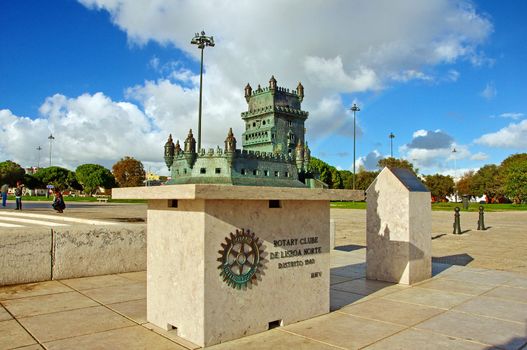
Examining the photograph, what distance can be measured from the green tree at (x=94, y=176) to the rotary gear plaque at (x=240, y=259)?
339 feet

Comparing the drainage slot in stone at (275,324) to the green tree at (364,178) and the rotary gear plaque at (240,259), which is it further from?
the green tree at (364,178)

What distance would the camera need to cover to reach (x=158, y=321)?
4852mm

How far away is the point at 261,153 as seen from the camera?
5180 millimetres

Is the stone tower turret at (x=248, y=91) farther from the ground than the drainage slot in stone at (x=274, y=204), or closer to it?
farther from the ground

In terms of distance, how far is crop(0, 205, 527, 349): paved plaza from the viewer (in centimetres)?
425

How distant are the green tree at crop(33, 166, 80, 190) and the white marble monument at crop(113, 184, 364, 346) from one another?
115286mm

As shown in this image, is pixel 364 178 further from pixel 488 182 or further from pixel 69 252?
pixel 69 252

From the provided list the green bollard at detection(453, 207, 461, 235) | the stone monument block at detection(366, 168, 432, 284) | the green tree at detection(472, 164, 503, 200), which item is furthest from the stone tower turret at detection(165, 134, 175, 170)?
the green tree at detection(472, 164, 503, 200)

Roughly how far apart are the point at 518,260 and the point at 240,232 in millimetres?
9912

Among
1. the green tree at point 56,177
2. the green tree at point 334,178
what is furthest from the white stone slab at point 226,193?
the green tree at point 56,177

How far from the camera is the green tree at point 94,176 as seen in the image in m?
99.9

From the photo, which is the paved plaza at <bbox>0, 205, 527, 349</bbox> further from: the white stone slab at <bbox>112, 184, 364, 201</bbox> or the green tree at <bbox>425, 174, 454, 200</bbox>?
the green tree at <bbox>425, 174, 454, 200</bbox>

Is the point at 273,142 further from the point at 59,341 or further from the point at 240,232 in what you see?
the point at 59,341

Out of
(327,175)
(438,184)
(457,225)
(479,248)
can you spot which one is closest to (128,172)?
(327,175)
